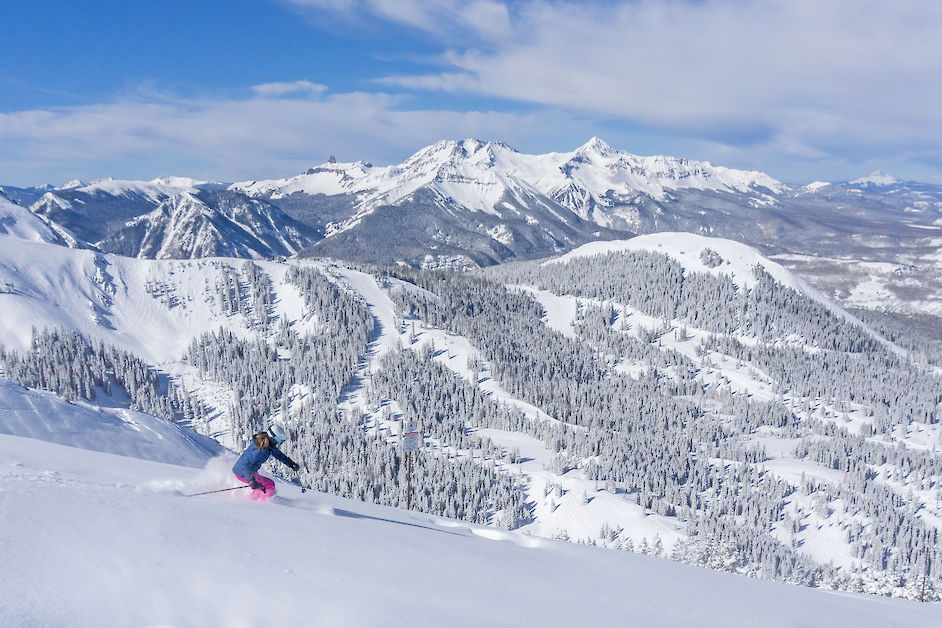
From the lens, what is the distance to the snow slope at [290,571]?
7.63 meters

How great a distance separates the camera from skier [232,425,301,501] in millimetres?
15562

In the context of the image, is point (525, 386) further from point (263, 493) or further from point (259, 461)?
point (259, 461)

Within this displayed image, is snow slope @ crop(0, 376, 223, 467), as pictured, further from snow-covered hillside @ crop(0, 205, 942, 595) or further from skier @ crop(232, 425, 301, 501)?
skier @ crop(232, 425, 301, 501)

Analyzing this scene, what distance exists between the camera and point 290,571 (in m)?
9.55

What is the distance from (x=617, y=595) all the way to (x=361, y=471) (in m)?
58.0

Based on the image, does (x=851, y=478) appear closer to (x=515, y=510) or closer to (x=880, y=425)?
(x=880, y=425)

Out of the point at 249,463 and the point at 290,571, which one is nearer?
the point at 290,571

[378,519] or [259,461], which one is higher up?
[259,461]

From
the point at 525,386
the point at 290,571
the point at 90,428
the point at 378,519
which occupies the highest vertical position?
the point at 525,386

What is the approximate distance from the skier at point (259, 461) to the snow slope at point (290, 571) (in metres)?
0.66

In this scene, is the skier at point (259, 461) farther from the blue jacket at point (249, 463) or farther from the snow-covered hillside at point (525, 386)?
the snow-covered hillside at point (525, 386)

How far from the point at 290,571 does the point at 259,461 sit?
6.93 meters

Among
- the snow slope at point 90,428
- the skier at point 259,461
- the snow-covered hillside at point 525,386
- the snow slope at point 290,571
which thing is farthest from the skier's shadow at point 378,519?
the snow-covered hillside at point 525,386

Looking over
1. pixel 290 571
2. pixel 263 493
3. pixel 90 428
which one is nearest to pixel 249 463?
pixel 263 493
